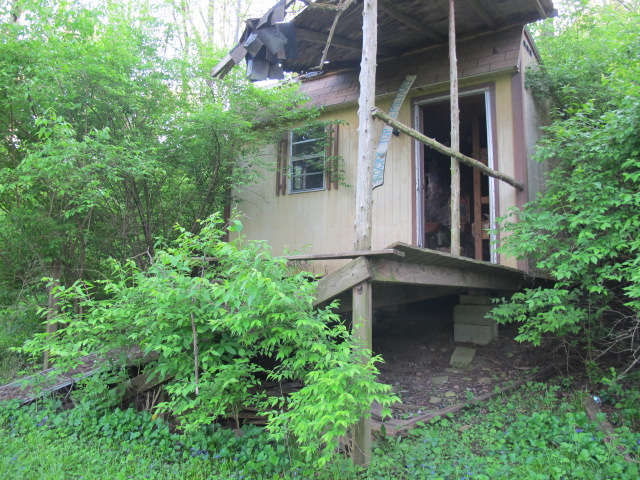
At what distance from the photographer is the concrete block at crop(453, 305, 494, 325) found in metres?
6.47

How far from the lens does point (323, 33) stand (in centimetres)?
620

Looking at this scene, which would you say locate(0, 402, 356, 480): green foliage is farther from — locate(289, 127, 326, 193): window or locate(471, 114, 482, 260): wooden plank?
locate(471, 114, 482, 260): wooden plank

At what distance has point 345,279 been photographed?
3986 millimetres

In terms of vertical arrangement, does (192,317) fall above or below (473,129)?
below

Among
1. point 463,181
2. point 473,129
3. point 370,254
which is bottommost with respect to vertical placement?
point 370,254

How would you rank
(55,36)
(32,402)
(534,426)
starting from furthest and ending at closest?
(55,36) < (32,402) < (534,426)

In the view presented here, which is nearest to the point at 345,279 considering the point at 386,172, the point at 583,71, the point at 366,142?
the point at 366,142

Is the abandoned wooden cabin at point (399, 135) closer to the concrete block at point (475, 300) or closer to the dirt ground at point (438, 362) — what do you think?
the concrete block at point (475, 300)

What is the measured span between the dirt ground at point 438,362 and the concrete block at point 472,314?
313mm

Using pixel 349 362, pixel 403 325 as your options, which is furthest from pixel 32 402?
pixel 403 325

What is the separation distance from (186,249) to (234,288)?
2.52ft

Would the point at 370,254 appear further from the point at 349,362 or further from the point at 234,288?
the point at 234,288

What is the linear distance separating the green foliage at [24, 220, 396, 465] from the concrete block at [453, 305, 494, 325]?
3121 millimetres

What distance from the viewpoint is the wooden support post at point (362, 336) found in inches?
150
